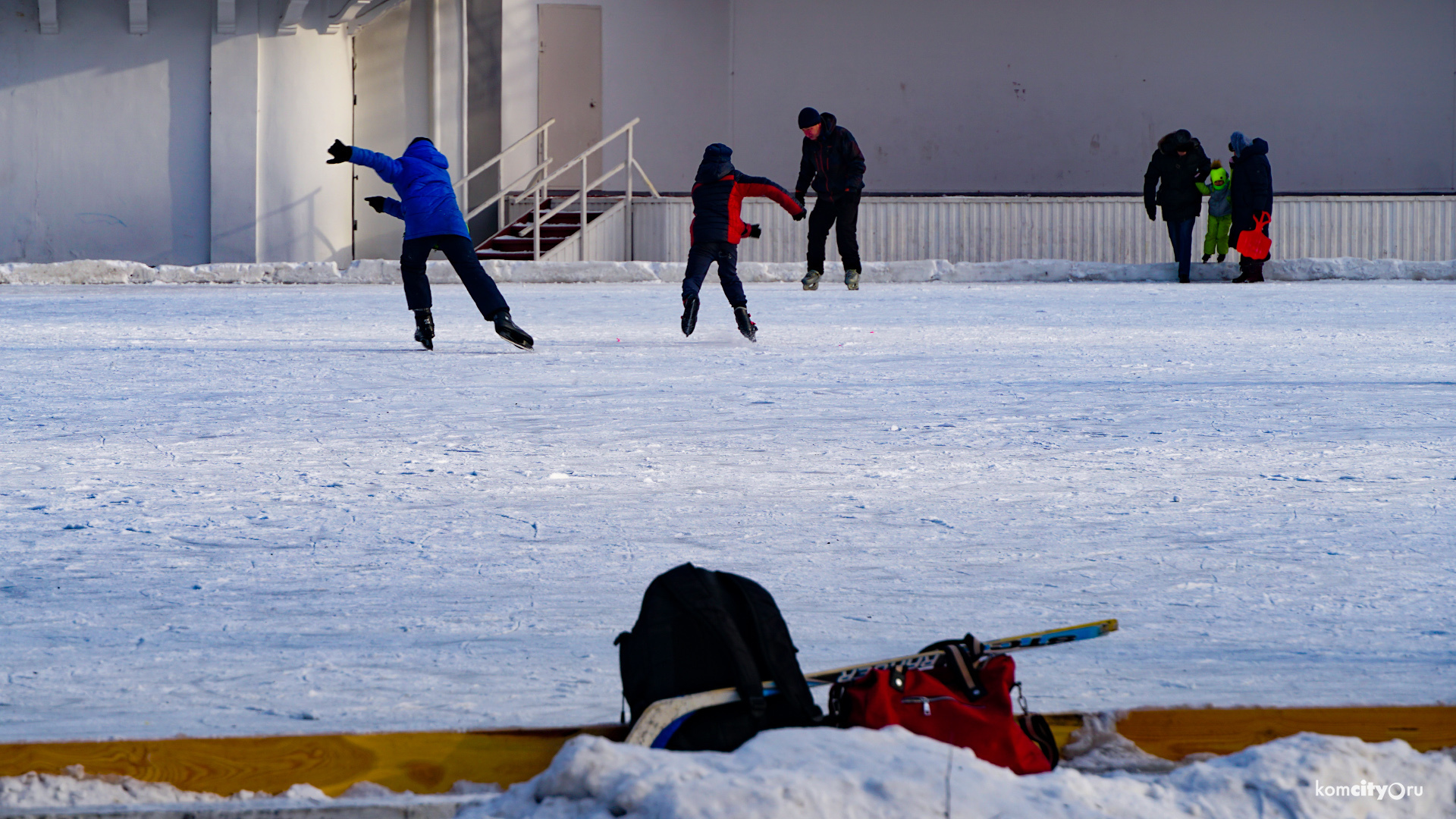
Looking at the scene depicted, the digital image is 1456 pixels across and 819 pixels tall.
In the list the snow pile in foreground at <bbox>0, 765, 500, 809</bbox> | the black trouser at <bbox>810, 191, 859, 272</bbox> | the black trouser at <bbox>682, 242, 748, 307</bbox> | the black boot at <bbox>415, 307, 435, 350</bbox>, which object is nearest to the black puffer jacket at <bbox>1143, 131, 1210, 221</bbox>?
the black trouser at <bbox>810, 191, 859, 272</bbox>

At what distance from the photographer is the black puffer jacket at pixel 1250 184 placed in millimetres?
15398

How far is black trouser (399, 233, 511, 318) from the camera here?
26.1 ft

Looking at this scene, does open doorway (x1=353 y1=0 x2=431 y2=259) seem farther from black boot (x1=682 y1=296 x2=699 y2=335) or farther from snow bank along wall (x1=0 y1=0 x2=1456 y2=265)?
black boot (x1=682 y1=296 x2=699 y2=335)

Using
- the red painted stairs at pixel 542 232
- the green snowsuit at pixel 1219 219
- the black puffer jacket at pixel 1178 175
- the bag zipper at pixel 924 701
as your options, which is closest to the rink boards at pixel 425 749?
the bag zipper at pixel 924 701

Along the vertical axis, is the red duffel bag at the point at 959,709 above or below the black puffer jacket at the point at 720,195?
below

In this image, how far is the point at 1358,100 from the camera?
21656mm

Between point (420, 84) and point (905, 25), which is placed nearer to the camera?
point (420, 84)

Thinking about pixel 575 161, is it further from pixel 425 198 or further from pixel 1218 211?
pixel 425 198

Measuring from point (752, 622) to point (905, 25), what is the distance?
20566mm

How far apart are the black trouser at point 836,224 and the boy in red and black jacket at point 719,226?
4483mm

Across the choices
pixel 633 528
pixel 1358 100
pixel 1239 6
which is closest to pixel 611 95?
pixel 1239 6

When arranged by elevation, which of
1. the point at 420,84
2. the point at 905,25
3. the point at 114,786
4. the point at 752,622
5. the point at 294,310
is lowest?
the point at 114,786

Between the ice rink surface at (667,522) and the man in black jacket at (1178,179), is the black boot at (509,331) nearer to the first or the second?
the ice rink surface at (667,522)

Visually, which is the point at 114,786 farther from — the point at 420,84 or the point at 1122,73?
the point at 1122,73
